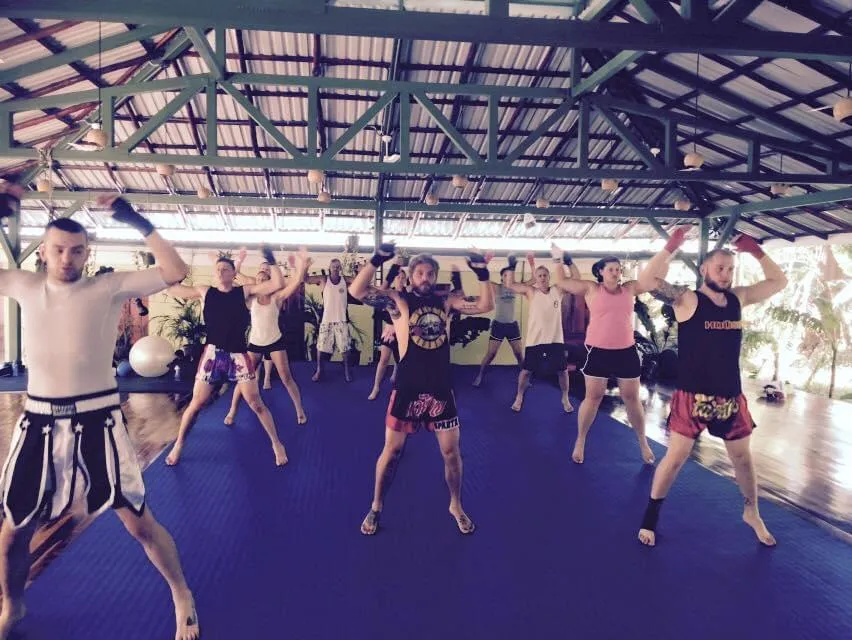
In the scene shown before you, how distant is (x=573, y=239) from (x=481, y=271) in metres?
10.1

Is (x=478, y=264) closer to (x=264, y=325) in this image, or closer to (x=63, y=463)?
(x=63, y=463)

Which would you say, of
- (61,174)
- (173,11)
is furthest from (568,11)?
(61,174)

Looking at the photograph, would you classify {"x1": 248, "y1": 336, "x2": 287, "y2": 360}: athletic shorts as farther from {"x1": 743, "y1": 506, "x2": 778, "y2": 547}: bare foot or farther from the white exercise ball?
{"x1": 743, "y1": 506, "x2": 778, "y2": 547}: bare foot

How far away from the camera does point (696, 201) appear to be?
9656mm

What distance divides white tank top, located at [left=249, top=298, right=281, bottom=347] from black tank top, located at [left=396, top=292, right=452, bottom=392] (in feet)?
8.15

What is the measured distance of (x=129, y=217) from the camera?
6.12ft

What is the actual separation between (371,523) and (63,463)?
1540 millimetres

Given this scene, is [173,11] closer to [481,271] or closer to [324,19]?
[324,19]

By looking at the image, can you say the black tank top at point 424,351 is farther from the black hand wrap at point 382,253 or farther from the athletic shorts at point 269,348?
the athletic shorts at point 269,348

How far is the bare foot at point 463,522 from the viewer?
291cm

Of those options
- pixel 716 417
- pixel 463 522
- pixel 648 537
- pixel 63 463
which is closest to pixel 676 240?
pixel 716 417

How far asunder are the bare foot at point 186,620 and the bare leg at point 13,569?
1.82ft

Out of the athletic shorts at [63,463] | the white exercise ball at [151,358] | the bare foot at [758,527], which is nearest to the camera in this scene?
the athletic shorts at [63,463]

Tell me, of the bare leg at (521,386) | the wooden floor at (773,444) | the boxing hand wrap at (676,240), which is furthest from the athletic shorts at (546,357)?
the boxing hand wrap at (676,240)
